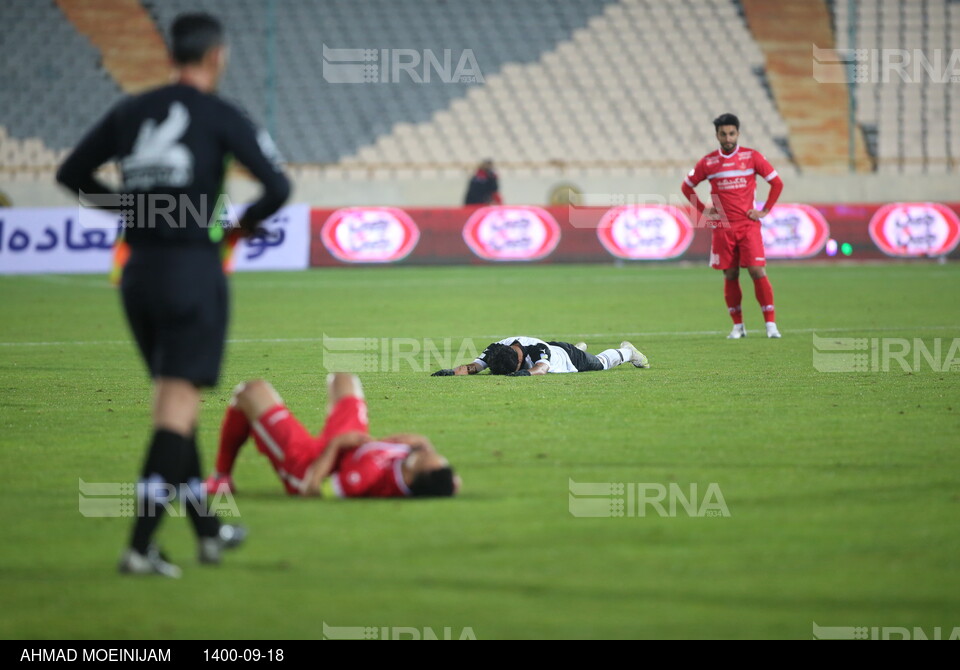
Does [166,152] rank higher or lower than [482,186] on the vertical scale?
lower

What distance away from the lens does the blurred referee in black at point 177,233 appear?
187 inches

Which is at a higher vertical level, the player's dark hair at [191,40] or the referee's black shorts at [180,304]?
the player's dark hair at [191,40]

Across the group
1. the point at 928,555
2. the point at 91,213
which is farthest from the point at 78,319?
the point at 928,555

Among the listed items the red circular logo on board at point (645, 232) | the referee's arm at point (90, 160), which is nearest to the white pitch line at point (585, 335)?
the referee's arm at point (90, 160)

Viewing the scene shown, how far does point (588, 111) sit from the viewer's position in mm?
32812

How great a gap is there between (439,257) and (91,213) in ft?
21.7

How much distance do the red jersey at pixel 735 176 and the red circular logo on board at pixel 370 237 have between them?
12.4m

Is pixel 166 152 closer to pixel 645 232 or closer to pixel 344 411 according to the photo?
pixel 344 411

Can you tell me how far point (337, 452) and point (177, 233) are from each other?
1.49 meters

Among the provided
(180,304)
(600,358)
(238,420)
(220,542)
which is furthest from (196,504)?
(600,358)

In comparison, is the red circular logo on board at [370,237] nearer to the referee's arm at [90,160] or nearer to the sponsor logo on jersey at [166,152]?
the referee's arm at [90,160]

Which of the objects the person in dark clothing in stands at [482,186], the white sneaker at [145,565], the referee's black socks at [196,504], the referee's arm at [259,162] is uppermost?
the person in dark clothing in stands at [482,186]

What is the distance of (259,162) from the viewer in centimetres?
480

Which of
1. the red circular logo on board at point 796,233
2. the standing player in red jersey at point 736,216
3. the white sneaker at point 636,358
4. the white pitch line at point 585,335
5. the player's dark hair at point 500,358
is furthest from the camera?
the red circular logo on board at point 796,233
